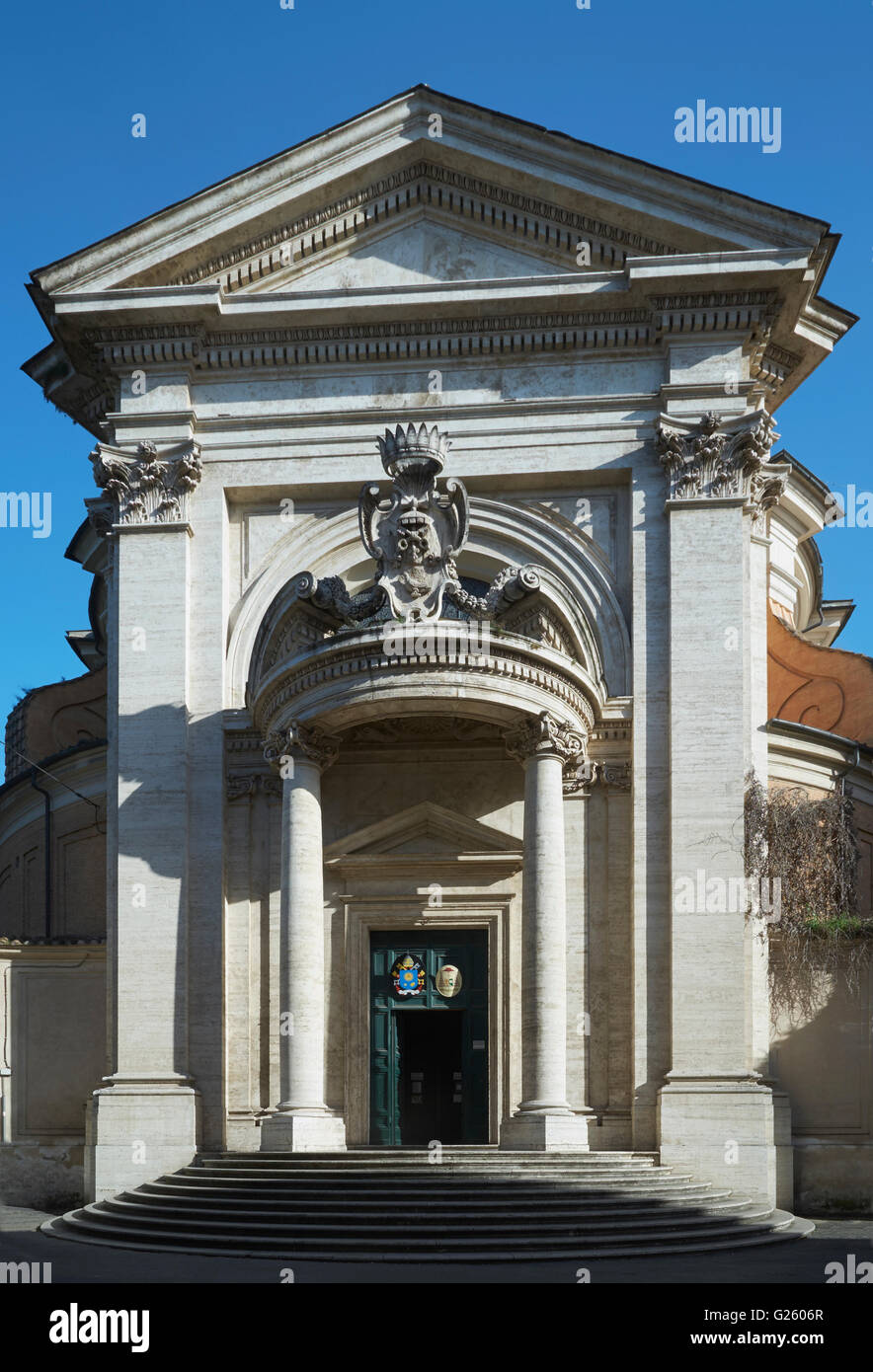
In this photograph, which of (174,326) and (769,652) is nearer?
(174,326)

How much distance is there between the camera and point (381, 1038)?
26.8 meters

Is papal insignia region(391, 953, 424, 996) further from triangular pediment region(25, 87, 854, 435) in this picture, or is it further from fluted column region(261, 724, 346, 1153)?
triangular pediment region(25, 87, 854, 435)

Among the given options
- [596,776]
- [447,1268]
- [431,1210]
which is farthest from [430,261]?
[447,1268]

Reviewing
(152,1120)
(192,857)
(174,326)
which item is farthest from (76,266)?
(152,1120)

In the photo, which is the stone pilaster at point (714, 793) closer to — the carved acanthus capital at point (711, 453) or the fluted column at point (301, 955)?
the carved acanthus capital at point (711, 453)

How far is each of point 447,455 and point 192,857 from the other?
676cm

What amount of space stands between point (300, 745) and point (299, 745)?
0.06ft

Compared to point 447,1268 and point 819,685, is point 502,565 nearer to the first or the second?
point 819,685

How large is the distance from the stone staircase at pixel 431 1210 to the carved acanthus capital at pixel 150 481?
9185 millimetres

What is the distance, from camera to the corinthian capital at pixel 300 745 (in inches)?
A: 1006

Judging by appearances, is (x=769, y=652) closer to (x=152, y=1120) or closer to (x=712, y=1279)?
(x=152, y=1120)

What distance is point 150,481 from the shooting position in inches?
1091

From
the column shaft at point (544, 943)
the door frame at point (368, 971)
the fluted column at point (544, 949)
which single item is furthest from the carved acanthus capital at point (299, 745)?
the column shaft at point (544, 943)

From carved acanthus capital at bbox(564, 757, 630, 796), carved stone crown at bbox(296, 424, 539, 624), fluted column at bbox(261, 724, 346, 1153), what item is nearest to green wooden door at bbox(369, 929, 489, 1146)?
fluted column at bbox(261, 724, 346, 1153)
